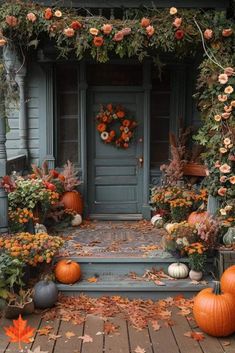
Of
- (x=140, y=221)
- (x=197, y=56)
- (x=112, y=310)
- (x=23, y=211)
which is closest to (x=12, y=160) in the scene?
(x=23, y=211)

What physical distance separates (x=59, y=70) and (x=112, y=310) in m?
4.10

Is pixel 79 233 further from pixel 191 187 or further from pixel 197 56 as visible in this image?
pixel 197 56

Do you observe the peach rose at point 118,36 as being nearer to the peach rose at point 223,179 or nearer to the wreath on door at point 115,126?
the peach rose at point 223,179

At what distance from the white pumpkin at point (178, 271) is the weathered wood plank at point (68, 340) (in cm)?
124

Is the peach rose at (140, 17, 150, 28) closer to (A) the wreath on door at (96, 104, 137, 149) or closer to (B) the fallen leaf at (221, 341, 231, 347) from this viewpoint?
(A) the wreath on door at (96, 104, 137, 149)

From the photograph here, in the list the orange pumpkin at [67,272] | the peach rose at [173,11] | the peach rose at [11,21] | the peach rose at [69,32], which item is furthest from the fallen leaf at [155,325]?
the peach rose at [11,21]

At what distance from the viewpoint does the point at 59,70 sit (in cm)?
712

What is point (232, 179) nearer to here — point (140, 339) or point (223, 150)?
point (223, 150)

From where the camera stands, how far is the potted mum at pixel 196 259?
188 inches

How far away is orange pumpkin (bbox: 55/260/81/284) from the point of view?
4.74 metres

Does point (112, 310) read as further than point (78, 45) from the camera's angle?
No

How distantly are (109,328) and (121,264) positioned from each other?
1.13m

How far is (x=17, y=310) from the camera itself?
4215mm

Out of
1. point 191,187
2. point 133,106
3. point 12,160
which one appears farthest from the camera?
point 133,106
